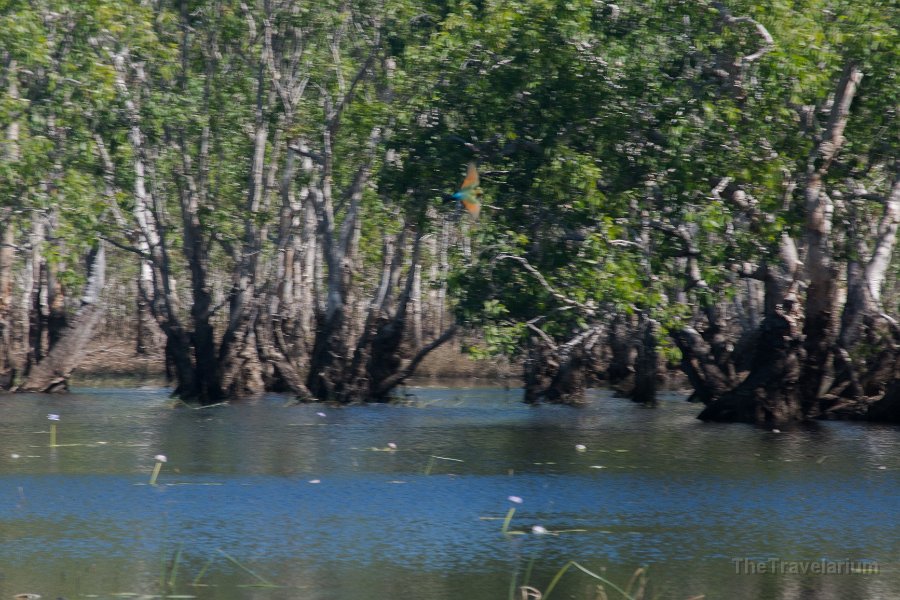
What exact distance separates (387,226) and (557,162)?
29.4 ft

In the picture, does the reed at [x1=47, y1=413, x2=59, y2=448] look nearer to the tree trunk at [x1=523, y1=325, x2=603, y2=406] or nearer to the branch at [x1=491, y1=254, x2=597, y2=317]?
the branch at [x1=491, y1=254, x2=597, y2=317]

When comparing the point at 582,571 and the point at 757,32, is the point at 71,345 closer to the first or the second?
the point at 757,32

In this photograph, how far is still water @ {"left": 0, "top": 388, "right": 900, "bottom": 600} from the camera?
9.73 metres

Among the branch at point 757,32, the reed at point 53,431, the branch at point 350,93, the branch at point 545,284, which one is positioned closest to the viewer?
the reed at point 53,431

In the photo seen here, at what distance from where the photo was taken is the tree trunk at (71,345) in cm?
3036

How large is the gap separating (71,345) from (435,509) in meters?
20.0

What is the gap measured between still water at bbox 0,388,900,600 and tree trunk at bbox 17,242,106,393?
7.54 metres

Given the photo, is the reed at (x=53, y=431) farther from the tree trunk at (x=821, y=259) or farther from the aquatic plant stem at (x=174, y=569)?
the tree trunk at (x=821, y=259)

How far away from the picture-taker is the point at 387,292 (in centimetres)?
2933

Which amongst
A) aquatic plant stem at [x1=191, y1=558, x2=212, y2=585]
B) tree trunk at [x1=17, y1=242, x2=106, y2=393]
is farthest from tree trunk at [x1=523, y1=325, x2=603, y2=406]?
aquatic plant stem at [x1=191, y1=558, x2=212, y2=585]

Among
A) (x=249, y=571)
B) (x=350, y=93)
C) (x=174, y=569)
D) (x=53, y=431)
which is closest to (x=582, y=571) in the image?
(x=249, y=571)

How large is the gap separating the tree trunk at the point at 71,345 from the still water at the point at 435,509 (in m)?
7.54

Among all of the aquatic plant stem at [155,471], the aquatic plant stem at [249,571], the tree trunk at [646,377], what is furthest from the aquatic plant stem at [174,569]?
the tree trunk at [646,377]

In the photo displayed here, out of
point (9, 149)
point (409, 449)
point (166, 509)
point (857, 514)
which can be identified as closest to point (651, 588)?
point (857, 514)
